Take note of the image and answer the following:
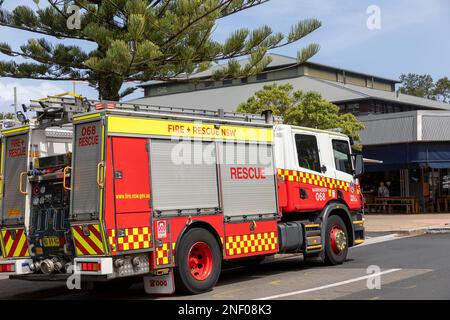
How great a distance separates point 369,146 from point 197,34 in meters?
18.0


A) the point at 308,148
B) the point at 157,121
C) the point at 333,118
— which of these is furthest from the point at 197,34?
the point at 333,118

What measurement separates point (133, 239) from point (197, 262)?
1466 mm

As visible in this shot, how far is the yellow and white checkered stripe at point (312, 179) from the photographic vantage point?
38.0 ft

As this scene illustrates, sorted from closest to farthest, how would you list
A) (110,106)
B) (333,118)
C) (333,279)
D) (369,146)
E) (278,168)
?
(110,106) → (333,279) → (278,168) → (333,118) → (369,146)

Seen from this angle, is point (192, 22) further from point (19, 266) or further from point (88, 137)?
point (19, 266)

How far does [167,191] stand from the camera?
9164 millimetres

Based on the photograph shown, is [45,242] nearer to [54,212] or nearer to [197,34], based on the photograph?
[54,212]

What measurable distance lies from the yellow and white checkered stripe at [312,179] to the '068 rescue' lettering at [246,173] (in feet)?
2.16

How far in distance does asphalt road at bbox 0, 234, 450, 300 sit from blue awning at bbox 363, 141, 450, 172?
49.5 ft

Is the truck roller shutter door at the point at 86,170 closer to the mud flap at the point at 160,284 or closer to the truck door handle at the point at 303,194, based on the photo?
the mud flap at the point at 160,284

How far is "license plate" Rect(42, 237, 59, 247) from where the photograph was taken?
364 inches

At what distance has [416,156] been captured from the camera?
29.2 meters

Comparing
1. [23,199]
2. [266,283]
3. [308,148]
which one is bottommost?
[266,283]

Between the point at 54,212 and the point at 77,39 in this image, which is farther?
the point at 77,39
